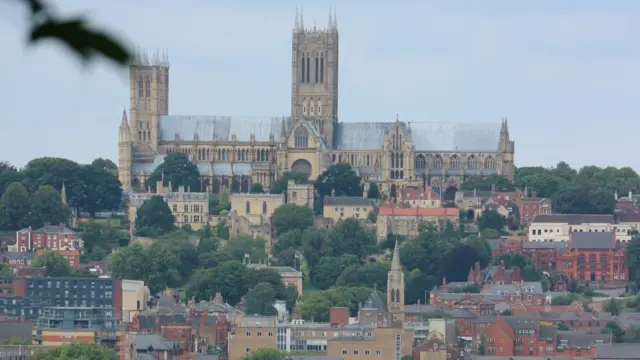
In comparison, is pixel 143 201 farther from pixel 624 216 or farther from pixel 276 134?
pixel 624 216

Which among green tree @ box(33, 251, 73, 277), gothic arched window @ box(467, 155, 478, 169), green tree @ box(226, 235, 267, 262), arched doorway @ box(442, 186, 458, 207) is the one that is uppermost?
gothic arched window @ box(467, 155, 478, 169)

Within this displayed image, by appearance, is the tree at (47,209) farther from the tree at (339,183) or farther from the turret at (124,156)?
the tree at (339,183)

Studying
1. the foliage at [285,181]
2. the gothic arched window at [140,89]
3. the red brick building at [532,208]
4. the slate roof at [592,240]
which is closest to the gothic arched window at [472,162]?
the red brick building at [532,208]

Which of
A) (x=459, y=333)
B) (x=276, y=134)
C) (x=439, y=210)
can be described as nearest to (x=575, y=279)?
(x=439, y=210)

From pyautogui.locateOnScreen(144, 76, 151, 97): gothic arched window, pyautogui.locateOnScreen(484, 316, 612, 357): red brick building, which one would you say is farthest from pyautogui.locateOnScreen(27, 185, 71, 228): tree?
pyautogui.locateOnScreen(484, 316, 612, 357): red brick building

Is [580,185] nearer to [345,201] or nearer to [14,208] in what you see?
[345,201]

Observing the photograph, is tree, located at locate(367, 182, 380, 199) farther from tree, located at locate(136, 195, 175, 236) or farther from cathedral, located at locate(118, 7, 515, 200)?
tree, located at locate(136, 195, 175, 236)
